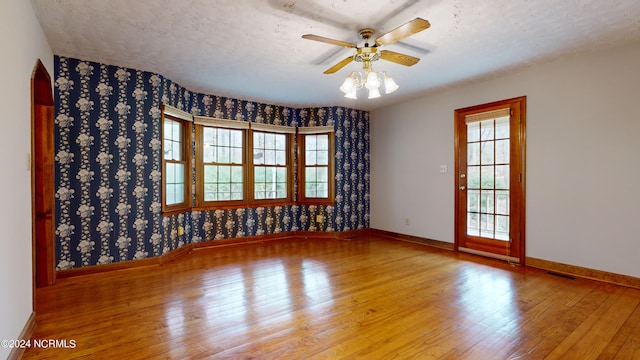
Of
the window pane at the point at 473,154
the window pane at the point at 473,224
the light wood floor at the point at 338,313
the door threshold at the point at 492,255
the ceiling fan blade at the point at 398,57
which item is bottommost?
the light wood floor at the point at 338,313

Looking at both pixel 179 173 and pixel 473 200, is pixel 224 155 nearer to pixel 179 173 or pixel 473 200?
pixel 179 173

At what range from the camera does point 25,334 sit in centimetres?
215

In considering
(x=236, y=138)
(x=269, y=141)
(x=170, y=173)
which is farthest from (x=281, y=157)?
(x=170, y=173)

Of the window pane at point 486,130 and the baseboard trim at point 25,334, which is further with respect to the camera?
the window pane at point 486,130

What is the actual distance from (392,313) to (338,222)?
10.8ft

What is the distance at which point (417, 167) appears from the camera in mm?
5434

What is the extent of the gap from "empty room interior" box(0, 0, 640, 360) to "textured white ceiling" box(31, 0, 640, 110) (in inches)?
1.1

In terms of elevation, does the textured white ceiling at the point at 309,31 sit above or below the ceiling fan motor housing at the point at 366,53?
above

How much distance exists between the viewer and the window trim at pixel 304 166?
588cm

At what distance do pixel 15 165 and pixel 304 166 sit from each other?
4.34 meters

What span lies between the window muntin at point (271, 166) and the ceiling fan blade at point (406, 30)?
3472 mm

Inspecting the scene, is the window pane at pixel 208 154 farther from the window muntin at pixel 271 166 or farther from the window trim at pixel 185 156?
the window muntin at pixel 271 166

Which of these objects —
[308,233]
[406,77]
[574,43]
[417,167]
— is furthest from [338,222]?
[574,43]

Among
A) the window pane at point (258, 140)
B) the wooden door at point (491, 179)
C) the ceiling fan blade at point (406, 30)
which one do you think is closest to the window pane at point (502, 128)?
the wooden door at point (491, 179)
